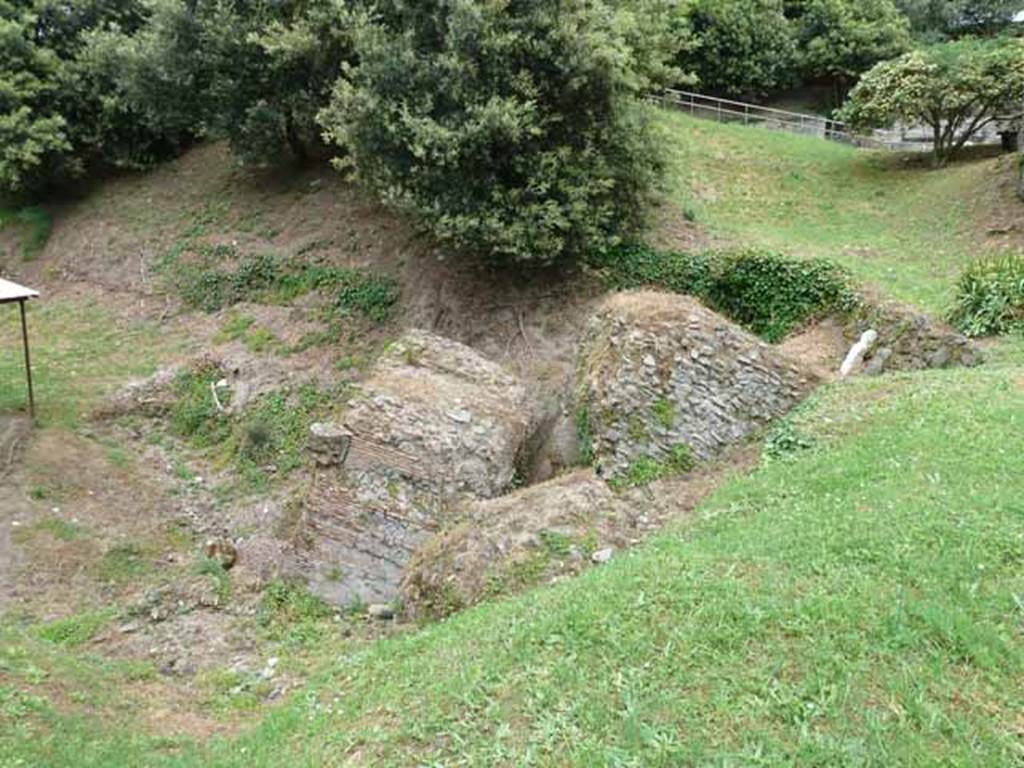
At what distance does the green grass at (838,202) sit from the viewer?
1287 cm

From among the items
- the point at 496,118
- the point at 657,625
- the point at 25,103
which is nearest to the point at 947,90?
the point at 496,118

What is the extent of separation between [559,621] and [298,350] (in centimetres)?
934

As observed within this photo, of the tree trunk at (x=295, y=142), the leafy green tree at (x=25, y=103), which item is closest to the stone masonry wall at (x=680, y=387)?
the tree trunk at (x=295, y=142)

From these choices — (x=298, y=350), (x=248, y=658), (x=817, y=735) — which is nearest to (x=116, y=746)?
(x=248, y=658)

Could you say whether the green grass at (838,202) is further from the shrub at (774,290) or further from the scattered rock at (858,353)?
the scattered rock at (858,353)

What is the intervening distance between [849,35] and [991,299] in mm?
19271

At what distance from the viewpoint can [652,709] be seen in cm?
405

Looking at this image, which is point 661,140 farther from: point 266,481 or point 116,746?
point 116,746

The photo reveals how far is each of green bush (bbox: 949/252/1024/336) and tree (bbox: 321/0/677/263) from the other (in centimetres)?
464

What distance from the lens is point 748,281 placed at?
1221cm

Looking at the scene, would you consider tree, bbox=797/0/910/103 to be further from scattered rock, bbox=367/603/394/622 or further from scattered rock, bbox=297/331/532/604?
scattered rock, bbox=367/603/394/622

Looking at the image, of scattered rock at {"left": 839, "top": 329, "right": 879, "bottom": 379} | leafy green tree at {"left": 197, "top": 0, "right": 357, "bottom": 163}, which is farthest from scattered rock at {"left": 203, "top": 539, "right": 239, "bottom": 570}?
leafy green tree at {"left": 197, "top": 0, "right": 357, "bottom": 163}

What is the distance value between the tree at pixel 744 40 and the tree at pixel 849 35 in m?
0.65

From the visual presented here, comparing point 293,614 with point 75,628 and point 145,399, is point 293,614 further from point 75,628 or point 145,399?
point 145,399
